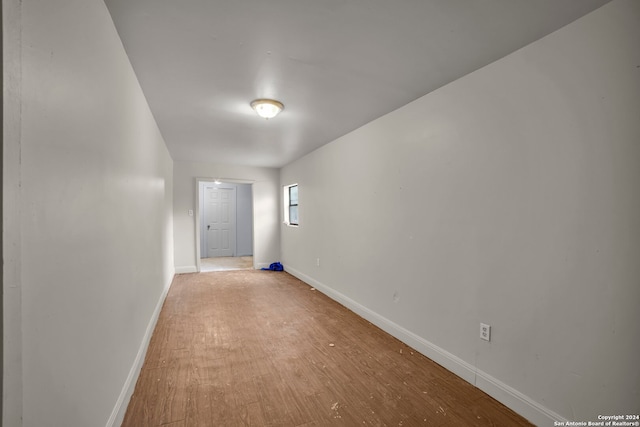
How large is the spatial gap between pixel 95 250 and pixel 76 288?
263mm

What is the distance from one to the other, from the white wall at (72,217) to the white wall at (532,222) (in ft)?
7.48

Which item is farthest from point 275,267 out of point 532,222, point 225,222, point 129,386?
point 532,222

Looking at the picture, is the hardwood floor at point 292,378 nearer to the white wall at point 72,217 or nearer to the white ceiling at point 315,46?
the white wall at point 72,217

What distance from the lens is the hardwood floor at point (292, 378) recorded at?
5.90 ft

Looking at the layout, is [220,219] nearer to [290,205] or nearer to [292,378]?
[290,205]

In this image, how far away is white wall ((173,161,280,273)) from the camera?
582cm

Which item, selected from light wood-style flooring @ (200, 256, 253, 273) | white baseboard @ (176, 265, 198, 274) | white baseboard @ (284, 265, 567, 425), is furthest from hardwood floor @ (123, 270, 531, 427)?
light wood-style flooring @ (200, 256, 253, 273)

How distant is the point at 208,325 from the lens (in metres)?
3.23

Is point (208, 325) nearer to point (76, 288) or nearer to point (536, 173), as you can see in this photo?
point (76, 288)

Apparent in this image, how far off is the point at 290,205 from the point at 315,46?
4.54 meters

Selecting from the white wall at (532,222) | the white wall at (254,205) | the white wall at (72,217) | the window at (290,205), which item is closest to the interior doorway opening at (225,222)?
the white wall at (254,205)

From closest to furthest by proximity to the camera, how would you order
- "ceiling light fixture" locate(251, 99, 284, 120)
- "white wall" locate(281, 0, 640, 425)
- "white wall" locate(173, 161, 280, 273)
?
"white wall" locate(281, 0, 640, 425), "ceiling light fixture" locate(251, 99, 284, 120), "white wall" locate(173, 161, 280, 273)

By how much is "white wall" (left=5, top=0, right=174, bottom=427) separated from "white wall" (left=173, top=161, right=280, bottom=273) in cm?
407

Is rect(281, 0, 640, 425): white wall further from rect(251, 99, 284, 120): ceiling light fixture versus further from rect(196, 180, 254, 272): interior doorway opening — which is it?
rect(196, 180, 254, 272): interior doorway opening
